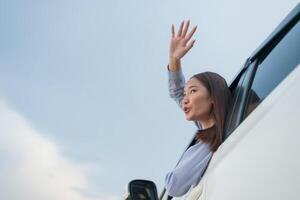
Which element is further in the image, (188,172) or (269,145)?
(188,172)

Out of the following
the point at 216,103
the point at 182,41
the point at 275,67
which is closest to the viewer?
the point at 275,67

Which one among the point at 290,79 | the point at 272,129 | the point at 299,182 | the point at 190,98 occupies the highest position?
the point at 190,98

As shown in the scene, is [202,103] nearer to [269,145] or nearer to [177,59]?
[177,59]

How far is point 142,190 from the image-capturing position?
7.33ft

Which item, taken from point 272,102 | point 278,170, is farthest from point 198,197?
point 278,170

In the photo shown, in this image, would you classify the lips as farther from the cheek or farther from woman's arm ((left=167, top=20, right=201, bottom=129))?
woman's arm ((left=167, top=20, right=201, bottom=129))

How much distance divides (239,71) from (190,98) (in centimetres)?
43

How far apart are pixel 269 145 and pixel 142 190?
1.19 m

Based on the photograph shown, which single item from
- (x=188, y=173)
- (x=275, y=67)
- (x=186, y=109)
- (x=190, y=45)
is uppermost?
(x=190, y=45)

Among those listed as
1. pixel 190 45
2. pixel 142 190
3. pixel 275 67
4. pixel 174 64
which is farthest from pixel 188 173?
pixel 174 64

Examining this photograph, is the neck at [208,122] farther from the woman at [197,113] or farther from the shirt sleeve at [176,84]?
the shirt sleeve at [176,84]

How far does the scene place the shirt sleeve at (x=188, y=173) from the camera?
1.83 metres

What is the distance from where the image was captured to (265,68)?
6.84 feet

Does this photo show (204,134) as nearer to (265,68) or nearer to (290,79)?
(265,68)
